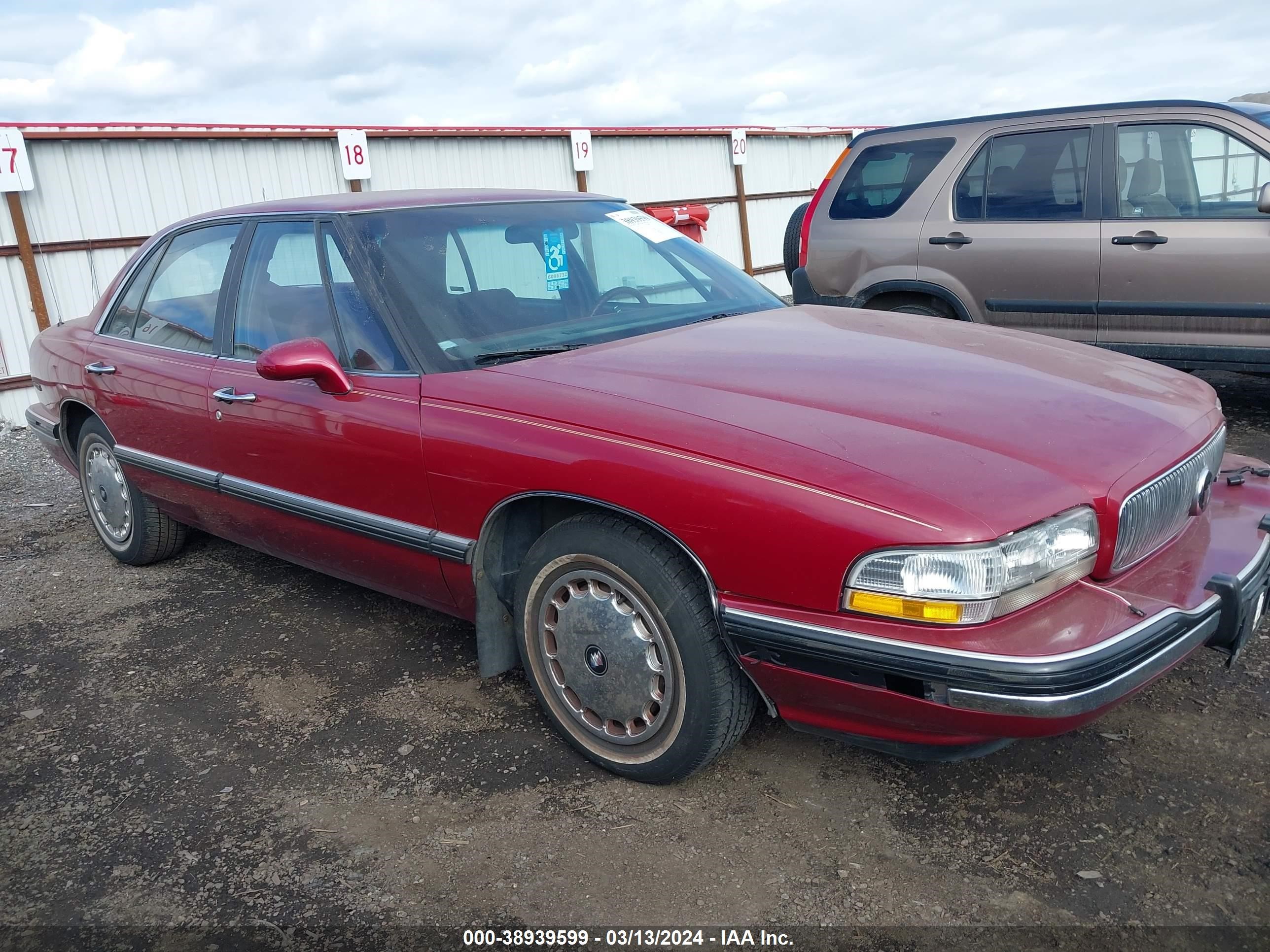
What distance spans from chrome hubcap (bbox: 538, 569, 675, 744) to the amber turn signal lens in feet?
1.80

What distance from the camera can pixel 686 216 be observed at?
15.0 m

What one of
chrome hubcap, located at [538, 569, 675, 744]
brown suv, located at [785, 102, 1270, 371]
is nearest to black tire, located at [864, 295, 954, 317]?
brown suv, located at [785, 102, 1270, 371]

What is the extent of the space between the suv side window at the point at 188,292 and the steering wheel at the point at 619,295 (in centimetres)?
147

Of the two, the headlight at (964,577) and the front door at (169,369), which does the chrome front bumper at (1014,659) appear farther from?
the front door at (169,369)

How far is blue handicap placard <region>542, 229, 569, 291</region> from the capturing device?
3.43 m

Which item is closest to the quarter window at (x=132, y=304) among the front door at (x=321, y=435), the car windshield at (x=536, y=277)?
the front door at (x=321, y=435)

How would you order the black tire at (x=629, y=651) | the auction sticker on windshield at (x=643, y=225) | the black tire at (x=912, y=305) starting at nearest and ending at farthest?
1. the black tire at (x=629, y=651)
2. the auction sticker on windshield at (x=643, y=225)
3. the black tire at (x=912, y=305)

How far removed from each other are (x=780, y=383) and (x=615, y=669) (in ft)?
2.80

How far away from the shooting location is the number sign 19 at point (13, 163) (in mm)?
9305

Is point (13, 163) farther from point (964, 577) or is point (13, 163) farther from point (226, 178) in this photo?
point (964, 577)


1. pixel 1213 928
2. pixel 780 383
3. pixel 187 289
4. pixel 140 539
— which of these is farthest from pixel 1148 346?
pixel 140 539

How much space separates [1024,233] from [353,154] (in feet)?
27.8

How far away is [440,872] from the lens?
2406 mm

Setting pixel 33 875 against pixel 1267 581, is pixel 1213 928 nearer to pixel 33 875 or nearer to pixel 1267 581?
pixel 1267 581
